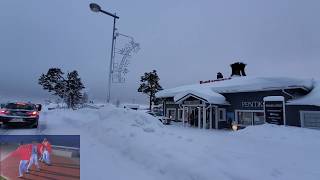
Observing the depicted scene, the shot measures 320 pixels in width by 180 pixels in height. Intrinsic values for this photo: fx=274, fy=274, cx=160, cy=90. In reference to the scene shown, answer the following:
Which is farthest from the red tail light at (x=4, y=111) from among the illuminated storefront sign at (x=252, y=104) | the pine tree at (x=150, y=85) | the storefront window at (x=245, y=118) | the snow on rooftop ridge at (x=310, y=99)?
the pine tree at (x=150, y=85)

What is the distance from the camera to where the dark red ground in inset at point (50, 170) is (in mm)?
3738

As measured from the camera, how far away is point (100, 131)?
8.64 meters

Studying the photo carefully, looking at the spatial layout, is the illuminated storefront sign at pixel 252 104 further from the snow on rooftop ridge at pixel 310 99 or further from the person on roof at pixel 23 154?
the person on roof at pixel 23 154

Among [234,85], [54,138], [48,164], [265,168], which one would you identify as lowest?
[265,168]

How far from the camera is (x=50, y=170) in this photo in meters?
3.94

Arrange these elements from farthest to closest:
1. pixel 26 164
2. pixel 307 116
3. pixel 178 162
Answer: pixel 307 116, pixel 178 162, pixel 26 164

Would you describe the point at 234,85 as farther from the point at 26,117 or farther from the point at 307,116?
the point at 26,117

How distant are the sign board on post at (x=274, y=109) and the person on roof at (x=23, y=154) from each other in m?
19.4

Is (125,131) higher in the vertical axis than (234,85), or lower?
lower

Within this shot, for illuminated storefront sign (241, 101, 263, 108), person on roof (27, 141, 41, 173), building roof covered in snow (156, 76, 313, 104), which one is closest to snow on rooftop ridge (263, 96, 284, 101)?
building roof covered in snow (156, 76, 313, 104)

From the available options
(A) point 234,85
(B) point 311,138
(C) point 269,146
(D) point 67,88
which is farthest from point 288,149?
(D) point 67,88

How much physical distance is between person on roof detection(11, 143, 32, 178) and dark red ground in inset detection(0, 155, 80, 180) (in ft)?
0.18

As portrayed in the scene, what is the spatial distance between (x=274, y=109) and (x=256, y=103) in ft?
9.45

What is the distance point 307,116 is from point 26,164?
20.7 meters
